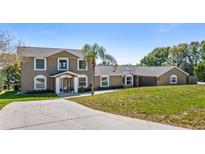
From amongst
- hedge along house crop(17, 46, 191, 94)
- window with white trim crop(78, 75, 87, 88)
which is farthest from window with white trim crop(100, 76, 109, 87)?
window with white trim crop(78, 75, 87, 88)

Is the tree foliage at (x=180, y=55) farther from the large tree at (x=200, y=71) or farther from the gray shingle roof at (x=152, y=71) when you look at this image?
the gray shingle roof at (x=152, y=71)

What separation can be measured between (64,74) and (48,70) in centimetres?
209

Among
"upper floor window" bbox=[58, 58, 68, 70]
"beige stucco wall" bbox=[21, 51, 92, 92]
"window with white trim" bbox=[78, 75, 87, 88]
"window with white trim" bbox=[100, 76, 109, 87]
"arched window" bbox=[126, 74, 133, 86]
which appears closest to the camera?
"beige stucco wall" bbox=[21, 51, 92, 92]

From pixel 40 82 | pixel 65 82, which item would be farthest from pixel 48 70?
pixel 65 82

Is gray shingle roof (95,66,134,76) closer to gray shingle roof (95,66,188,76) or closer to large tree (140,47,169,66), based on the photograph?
gray shingle roof (95,66,188,76)

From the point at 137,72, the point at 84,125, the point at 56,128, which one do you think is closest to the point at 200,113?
the point at 84,125

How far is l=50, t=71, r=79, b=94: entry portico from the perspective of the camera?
26.9m

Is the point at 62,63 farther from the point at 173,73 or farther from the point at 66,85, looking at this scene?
the point at 173,73

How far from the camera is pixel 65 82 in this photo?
28000mm

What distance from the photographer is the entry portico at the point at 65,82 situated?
2688 centimetres

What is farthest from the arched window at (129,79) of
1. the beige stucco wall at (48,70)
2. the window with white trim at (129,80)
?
the beige stucco wall at (48,70)
